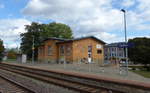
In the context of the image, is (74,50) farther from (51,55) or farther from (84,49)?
(51,55)

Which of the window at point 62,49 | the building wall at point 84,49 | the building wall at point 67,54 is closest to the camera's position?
the building wall at point 84,49

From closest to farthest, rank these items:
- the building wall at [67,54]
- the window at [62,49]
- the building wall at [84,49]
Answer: the building wall at [84,49]
the building wall at [67,54]
the window at [62,49]

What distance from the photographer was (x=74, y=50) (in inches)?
1462

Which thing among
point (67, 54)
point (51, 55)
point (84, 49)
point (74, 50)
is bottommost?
point (51, 55)

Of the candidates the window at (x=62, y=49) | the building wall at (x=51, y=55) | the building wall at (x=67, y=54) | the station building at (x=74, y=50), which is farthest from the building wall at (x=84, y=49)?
the building wall at (x=51, y=55)

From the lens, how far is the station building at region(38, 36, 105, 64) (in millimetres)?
37281

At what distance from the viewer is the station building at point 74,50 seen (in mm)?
37281

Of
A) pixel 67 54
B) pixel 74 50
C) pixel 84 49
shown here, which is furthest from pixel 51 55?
pixel 84 49

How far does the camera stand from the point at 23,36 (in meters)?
58.7

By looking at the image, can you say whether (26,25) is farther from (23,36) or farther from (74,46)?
(74,46)

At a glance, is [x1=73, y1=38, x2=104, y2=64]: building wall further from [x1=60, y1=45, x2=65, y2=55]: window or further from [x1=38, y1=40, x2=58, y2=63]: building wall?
[x1=38, y1=40, x2=58, y2=63]: building wall

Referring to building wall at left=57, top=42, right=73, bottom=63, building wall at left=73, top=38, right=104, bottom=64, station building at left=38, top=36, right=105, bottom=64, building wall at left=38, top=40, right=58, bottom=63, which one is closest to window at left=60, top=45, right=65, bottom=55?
station building at left=38, top=36, right=105, bottom=64

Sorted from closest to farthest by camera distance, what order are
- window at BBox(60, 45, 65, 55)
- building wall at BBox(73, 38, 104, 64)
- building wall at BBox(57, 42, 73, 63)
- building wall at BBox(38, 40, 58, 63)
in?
building wall at BBox(73, 38, 104, 64) < building wall at BBox(57, 42, 73, 63) < window at BBox(60, 45, 65, 55) < building wall at BBox(38, 40, 58, 63)

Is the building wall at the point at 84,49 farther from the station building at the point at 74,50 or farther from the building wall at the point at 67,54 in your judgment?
the building wall at the point at 67,54
